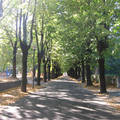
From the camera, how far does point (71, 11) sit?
1739 centimetres

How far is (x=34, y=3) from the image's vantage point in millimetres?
18594

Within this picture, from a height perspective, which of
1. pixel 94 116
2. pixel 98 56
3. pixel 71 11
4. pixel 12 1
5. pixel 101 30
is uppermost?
pixel 12 1

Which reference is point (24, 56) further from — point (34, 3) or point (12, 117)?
point (12, 117)

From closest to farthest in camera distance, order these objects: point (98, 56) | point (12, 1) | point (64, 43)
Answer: point (98, 56), point (12, 1), point (64, 43)

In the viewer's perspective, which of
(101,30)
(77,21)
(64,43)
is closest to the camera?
(101,30)

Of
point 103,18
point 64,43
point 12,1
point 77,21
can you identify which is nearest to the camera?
point 103,18

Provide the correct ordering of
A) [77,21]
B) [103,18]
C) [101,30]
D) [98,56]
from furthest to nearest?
1. [98,56]
2. [77,21]
3. [101,30]
4. [103,18]

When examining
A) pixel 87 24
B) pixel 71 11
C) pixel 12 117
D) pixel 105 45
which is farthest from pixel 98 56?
pixel 12 117

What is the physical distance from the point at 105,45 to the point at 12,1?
30.8 ft

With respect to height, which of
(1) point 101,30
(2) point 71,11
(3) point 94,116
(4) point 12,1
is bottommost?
(3) point 94,116

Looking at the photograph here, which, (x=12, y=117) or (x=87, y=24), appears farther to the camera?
(x=87, y=24)

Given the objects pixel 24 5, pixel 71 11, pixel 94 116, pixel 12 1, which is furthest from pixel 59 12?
pixel 94 116

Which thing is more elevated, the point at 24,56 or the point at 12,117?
the point at 24,56

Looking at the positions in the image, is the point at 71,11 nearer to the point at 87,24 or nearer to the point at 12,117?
the point at 87,24
